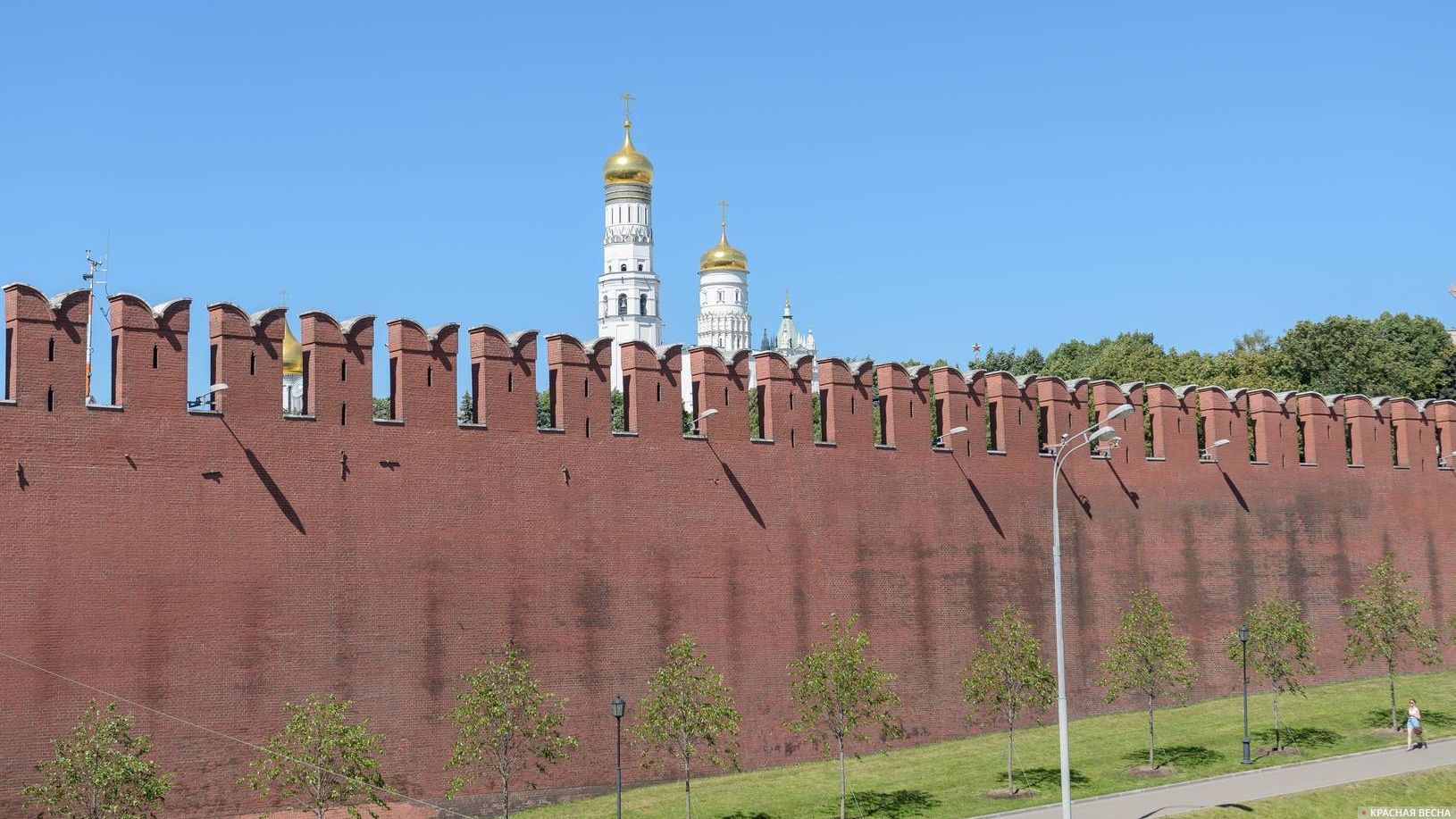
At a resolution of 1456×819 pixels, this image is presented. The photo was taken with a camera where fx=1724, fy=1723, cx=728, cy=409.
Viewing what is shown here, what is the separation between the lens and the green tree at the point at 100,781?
2619 cm

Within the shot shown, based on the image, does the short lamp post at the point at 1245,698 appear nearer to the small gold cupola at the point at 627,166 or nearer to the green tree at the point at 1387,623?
the green tree at the point at 1387,623

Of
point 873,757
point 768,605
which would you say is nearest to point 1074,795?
point 873,757

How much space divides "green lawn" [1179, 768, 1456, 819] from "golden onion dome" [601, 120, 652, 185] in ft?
371

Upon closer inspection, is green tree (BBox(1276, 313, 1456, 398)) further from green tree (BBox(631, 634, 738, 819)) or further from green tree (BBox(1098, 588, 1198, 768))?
green tree (BBox(631, 634, 738, 819))

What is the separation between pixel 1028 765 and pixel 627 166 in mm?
112622

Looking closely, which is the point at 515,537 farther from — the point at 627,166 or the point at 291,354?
the point at 627,166

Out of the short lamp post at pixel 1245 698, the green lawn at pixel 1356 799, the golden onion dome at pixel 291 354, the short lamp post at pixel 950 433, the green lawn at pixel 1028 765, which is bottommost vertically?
the green lawn at pixel 1356 799

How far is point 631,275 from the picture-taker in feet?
499

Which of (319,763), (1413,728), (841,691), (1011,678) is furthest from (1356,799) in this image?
(319,763)

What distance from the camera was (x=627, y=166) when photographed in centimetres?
14512

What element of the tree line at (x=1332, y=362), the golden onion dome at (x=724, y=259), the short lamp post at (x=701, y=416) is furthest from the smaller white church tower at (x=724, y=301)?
the short lamp post at (x=701, y=416)

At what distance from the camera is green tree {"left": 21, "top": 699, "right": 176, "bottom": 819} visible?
1031 inches

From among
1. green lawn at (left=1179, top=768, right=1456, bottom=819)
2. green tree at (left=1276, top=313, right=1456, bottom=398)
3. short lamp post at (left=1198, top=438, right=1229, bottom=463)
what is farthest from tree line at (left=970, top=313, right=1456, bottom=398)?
green lawn at (left=1179, top=768, right=1456, bottom=819)

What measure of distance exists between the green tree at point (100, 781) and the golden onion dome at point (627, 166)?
388 ft
